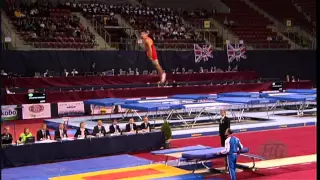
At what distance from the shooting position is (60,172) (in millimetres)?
10789

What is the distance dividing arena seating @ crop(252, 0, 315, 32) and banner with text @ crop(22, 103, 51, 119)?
67.7ft

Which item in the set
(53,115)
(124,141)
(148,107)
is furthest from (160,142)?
(53,115)

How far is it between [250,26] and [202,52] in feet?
24.8

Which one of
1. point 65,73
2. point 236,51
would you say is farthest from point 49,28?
point 236,51

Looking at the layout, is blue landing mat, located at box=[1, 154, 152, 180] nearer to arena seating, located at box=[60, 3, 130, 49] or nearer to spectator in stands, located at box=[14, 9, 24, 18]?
spectator in stands, located at box=[14, 9, 24, 18]

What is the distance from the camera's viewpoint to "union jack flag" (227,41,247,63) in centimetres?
2980

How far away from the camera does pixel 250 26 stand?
34.8 metres

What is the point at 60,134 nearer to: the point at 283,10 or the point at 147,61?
the point at 147,61

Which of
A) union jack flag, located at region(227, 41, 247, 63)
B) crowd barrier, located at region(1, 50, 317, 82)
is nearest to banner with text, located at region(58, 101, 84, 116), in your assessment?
crowd barrier, located at region(1, 50, 317, 82)

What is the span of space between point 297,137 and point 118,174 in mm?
8254

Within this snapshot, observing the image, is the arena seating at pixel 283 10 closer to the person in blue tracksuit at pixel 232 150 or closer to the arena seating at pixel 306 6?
the arena seating at pixel 306 6

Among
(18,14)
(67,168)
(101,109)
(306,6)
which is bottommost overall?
(67,168)

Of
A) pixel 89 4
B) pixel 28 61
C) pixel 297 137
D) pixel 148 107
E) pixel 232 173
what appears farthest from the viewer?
pixel 89 4

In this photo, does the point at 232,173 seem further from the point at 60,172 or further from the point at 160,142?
the point at 160,142
